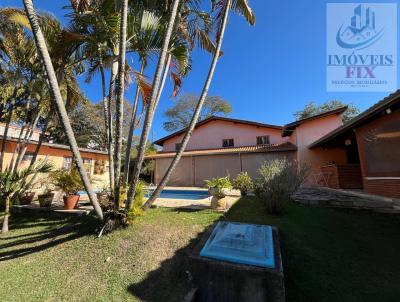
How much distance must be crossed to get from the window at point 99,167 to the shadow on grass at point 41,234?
12.5 meters

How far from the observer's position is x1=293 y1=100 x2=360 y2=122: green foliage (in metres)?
33.0

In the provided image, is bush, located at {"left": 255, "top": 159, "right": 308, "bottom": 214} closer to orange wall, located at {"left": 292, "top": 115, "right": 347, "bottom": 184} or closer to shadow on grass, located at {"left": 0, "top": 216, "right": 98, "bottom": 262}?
shadow on grass, located at {"left": 0, "top": 216, "right": 98, "bottom": 262}

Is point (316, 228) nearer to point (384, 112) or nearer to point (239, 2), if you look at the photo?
point (384, 112)

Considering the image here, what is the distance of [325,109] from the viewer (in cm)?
3362

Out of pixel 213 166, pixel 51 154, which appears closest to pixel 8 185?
pixel 51 154

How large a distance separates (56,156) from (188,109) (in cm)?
2317

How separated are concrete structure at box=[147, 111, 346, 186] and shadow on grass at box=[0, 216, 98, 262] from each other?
1297cm

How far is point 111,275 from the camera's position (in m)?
4.12

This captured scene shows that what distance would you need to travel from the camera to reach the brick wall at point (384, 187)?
307 inches

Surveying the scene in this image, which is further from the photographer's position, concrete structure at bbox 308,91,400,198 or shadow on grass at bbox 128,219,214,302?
concrete structure at bbox 308,91,400,198

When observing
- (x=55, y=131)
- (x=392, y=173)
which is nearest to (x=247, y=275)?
(x=392, y=173)

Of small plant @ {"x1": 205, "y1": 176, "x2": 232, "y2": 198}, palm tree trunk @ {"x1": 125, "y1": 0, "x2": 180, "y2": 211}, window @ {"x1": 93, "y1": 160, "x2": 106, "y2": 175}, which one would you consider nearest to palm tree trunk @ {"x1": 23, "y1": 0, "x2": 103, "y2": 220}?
palm tree trunk @ {"x1": 125, "y1": 0, "x2": 180, "y2": 211}

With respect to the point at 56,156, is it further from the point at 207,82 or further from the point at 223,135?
the point at 223,135

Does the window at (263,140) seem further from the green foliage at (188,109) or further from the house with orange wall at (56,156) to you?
the house with orange wall at (56,156)
